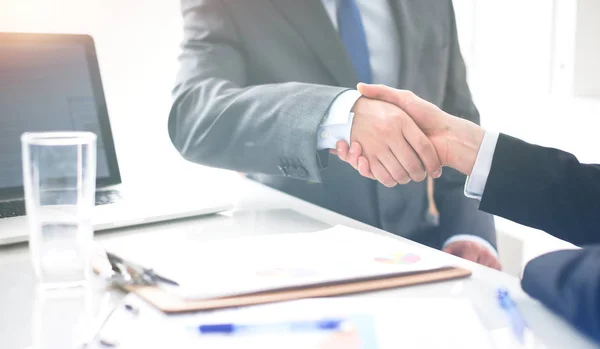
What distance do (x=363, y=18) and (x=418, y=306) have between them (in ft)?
2.31

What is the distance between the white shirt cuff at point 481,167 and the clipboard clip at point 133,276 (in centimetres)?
44

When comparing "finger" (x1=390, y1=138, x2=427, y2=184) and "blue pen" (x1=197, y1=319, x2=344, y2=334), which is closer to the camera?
"blue pen" (x1=197, y1=319, x2=344, y2=334)

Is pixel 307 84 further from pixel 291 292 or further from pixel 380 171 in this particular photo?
pixel 291 292

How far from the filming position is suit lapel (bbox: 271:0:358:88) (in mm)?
1071

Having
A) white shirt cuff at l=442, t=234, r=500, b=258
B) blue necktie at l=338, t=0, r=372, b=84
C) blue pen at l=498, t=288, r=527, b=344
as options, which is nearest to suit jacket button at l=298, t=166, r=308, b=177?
blue necktie at l=338, t=0, r=372, b=84

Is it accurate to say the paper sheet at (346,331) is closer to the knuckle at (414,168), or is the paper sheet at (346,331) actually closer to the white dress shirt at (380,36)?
the knuckle at (414,168)

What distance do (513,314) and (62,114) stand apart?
868 mm

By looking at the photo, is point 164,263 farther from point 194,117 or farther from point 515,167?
point 194,117

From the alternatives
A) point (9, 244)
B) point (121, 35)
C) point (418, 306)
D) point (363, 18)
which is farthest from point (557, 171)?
point (121, 35)

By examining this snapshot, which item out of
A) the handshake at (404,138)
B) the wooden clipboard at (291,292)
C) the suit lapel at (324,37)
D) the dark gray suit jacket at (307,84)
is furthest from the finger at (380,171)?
the wooden clipboard at (291,292)

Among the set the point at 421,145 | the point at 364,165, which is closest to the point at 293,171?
the point at 364,165

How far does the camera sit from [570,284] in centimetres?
51

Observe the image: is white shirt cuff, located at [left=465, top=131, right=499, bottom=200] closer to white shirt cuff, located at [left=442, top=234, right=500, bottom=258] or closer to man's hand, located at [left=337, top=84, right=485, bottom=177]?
man's hand, located at [left=337, top=84, right=485, bottom=177]

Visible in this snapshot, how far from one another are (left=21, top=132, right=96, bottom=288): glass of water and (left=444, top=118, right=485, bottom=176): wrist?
0.51 metres
